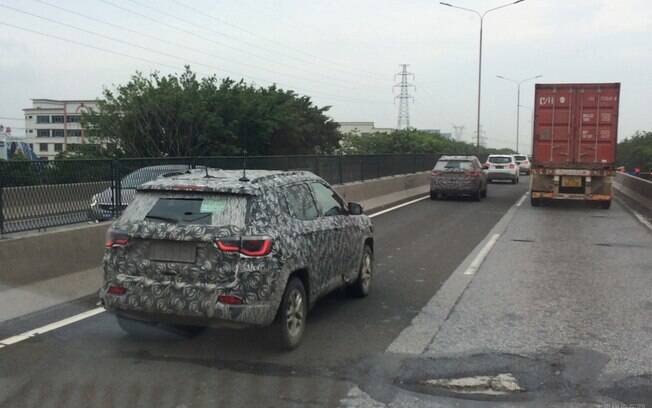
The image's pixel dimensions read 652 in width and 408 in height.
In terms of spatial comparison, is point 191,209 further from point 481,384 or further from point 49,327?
point 481,384

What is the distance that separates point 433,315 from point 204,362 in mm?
2715

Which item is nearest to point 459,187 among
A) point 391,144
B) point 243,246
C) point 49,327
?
point 49,327

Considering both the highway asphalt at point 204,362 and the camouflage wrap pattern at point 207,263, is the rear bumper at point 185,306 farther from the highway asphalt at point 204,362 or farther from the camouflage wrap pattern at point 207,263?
the highway asphalt at point 204,362

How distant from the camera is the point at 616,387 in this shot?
5.04m

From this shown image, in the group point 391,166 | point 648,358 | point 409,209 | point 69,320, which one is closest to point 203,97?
point 391,166

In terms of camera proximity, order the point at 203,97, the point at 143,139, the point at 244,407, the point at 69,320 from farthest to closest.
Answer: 1. the point at 203,97
2. the point at 143,139
3. the point at 69,320
4. the point at 244,407

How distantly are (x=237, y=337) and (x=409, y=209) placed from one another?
564 inches

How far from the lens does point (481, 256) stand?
1137 centimetres

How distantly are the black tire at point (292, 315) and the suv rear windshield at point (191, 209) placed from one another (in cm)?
78

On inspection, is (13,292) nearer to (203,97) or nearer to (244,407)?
(244,407)

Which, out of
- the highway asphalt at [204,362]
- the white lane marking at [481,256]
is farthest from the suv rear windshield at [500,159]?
the highway asphalt at [204,362]

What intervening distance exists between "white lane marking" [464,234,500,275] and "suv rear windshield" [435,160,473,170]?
374 inches

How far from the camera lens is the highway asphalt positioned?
15.8 ft

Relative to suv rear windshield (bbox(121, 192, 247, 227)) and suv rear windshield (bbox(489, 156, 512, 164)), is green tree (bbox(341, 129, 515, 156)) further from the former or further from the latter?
suv rear windshield (bbox(121, 192, 247, 227))
